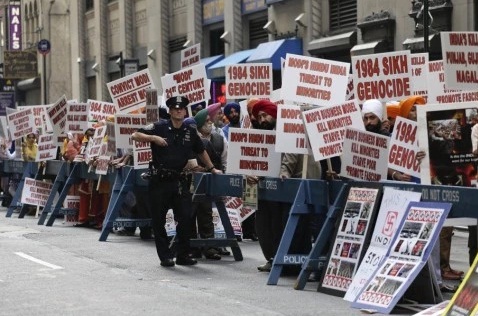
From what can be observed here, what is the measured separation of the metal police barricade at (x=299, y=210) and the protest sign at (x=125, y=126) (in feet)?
19.6

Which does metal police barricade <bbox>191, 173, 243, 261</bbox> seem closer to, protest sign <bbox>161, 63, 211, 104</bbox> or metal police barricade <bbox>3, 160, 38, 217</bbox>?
protest sign <bbox>161, 63, 211, 104</bbox>

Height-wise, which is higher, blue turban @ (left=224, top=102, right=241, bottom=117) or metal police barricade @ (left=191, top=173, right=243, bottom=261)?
blue turban @ (left=224, top=102, right=241, bottom=117)

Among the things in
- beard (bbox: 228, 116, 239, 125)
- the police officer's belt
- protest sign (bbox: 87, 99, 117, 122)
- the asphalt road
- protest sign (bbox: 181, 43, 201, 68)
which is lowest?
the asphalt road

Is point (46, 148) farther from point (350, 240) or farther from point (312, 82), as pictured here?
point (350, 240)

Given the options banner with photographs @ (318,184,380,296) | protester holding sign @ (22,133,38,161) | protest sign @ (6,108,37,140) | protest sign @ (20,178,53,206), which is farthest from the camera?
protester holding sign @ (22,133,38,161)

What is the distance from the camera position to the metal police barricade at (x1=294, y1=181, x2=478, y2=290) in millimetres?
10609

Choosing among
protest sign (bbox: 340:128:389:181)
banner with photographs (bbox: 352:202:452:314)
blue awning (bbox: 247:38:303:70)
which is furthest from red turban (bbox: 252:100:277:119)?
blue awning (bbox: 247:38:303:70)

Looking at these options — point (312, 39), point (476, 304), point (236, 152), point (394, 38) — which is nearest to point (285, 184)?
point (236, 152)

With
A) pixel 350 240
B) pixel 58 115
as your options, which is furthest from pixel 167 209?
pixel 58 115

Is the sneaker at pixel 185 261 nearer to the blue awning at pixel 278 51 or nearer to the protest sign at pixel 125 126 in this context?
the protest sign at pixel 125 126

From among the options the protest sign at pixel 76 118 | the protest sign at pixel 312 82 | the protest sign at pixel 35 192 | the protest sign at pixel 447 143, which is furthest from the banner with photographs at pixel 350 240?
the protest sign at pixel 35 192

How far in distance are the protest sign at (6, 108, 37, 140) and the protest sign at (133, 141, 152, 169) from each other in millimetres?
8437

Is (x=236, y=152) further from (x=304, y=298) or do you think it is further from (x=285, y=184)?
(x=304, y=298)

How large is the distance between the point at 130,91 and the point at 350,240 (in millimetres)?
8008
